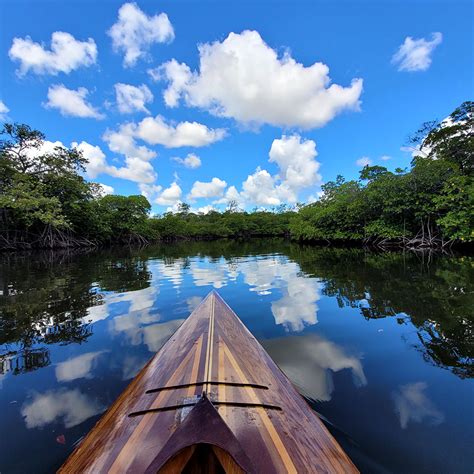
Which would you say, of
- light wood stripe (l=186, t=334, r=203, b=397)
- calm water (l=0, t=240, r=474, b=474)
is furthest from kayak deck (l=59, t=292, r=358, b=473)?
calm water (l=0, t=240, r=474, b=474)

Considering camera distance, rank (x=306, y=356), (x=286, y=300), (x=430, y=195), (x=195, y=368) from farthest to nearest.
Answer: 1. (x=430, y=195)
2. (x=286, y=300)
3. (x=306, y=356)
4. (x=195, y=368)

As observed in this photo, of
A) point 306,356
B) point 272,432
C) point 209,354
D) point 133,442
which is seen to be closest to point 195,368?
point 209,354

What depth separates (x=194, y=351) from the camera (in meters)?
2.51

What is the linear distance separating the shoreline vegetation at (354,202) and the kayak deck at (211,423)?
16.6 metres

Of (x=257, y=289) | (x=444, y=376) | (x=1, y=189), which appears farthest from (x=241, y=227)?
(x=444, y=376)

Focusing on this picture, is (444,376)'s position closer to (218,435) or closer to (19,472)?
(218,435)

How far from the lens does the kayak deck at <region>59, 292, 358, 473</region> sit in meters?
1.19

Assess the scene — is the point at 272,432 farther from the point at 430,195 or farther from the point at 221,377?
the point at 430,195

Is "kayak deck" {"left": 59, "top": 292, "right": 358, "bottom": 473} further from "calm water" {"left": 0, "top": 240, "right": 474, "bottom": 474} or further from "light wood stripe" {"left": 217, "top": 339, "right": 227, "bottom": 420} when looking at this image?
"calm water" {"left": 0, "top": 240, "right": 474, "bottom": 474}

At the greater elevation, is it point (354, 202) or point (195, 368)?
point (354, 202)

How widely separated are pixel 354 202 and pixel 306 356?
21.8 metres

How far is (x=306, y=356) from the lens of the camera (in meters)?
3.50

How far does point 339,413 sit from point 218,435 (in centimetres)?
176

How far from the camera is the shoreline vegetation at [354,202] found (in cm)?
1638
